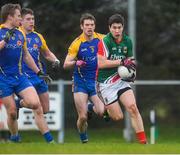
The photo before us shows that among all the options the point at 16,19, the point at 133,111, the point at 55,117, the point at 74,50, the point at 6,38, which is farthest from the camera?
the point at 55,117

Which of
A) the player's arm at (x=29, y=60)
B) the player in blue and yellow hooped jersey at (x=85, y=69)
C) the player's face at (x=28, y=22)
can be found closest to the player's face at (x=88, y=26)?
the player in blue and yellow hooped jersey at (x=85, y=69)

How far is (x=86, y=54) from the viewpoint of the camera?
1814 centimetres

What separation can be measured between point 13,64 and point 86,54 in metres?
1.93

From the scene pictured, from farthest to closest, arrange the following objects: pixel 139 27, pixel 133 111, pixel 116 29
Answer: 1. pixel 139 27
2. pixel 116 29
3. pixel 133 111

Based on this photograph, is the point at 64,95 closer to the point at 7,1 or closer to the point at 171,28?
the point at 7,1

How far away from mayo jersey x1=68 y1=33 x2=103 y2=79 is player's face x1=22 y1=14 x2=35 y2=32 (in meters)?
0.84

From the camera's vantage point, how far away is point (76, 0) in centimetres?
2884

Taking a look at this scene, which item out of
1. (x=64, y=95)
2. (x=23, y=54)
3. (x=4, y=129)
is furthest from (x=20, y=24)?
(x=64, y=95)

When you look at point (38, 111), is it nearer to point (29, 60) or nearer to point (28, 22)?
point (29, 60)

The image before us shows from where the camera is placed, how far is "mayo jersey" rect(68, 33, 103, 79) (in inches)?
713

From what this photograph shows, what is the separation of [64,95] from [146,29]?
598cm

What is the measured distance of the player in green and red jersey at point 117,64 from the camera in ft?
55.1

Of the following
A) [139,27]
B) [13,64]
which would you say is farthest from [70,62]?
[139,27]

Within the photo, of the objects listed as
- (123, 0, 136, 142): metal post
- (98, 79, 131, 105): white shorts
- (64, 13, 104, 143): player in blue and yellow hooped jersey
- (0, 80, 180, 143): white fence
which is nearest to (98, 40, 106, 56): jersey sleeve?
(98, 79, 131, 105): white shorts
